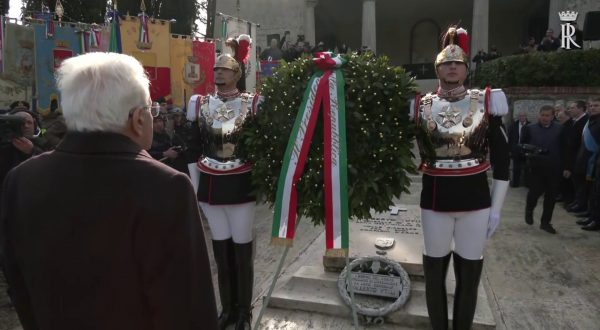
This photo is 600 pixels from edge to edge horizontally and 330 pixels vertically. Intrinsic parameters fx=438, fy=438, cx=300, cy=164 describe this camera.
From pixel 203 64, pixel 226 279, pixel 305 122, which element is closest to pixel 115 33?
pixel 203 64

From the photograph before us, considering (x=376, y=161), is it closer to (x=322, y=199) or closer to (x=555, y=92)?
(x=322, y=199)

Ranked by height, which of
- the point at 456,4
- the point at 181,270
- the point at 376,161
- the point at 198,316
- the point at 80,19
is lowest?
the point at 198,316

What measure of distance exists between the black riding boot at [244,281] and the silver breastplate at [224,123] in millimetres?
707

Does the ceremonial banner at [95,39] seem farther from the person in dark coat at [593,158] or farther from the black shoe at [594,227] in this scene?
the black shoe at [594,227]

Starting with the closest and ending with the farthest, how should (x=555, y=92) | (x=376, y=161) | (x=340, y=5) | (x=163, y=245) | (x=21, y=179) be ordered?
(x=163, y=245), (x=21, y=179), (x=376, y=161), (x=555, y=92), (x=340, y=5)

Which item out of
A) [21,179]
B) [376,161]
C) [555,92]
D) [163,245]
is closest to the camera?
[163,245]

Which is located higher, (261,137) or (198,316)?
(261,137)

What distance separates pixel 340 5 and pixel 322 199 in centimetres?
2276

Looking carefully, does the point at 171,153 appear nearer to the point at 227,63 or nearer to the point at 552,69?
the point at 227,63

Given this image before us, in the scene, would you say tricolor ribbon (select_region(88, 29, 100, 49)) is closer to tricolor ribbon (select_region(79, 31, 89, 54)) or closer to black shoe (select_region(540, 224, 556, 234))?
tricolor ribbon (select_region(79, 31, 89, 54))

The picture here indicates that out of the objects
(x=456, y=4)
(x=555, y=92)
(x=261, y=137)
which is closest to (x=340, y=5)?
(x=456, y=4)

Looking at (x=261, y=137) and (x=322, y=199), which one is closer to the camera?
(x=322, y=199)

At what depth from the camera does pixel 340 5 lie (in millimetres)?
23734

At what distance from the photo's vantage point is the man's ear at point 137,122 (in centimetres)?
135
